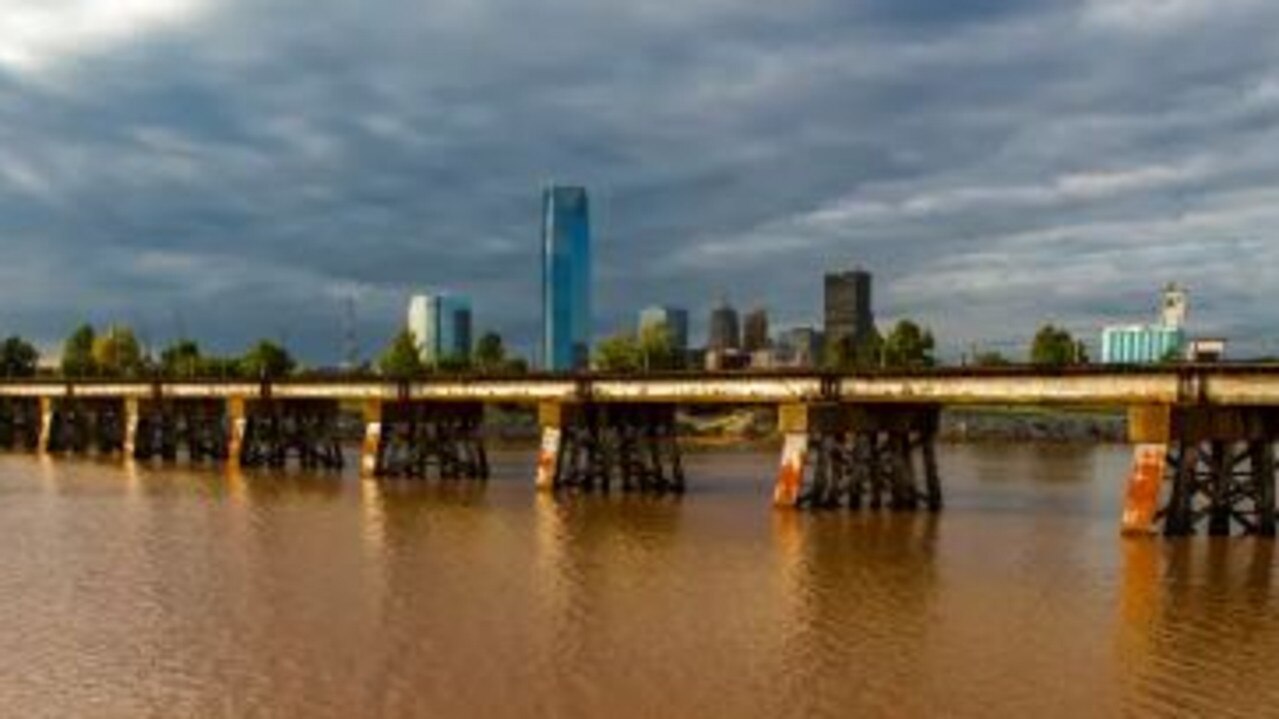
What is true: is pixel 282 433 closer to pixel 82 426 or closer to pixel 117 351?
pixel 82 426

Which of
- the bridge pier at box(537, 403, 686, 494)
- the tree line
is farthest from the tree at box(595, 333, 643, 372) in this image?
the bridge pier at box(537, 403, 686, 494)

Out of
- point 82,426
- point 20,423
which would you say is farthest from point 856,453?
point 20,423

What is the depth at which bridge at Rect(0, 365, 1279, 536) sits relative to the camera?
42.8m

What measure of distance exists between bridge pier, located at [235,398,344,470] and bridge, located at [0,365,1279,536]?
0.11 meters

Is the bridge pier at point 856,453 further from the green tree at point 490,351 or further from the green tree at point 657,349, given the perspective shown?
the green tree at point 490,351

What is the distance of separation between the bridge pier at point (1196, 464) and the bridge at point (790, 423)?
0.18 ft

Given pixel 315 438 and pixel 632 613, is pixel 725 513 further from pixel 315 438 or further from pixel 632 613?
pixel 315 438

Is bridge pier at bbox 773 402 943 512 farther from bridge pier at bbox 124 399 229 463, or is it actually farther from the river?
bridge pier at bbox 124 399 229 463

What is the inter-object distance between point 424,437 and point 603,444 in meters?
13.1

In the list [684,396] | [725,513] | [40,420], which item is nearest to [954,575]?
[725,513]

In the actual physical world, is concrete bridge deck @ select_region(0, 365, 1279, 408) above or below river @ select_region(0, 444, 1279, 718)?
above

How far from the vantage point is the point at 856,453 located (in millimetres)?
53688

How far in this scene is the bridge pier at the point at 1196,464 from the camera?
42219 millimetres

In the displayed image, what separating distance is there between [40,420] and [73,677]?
9367cm
